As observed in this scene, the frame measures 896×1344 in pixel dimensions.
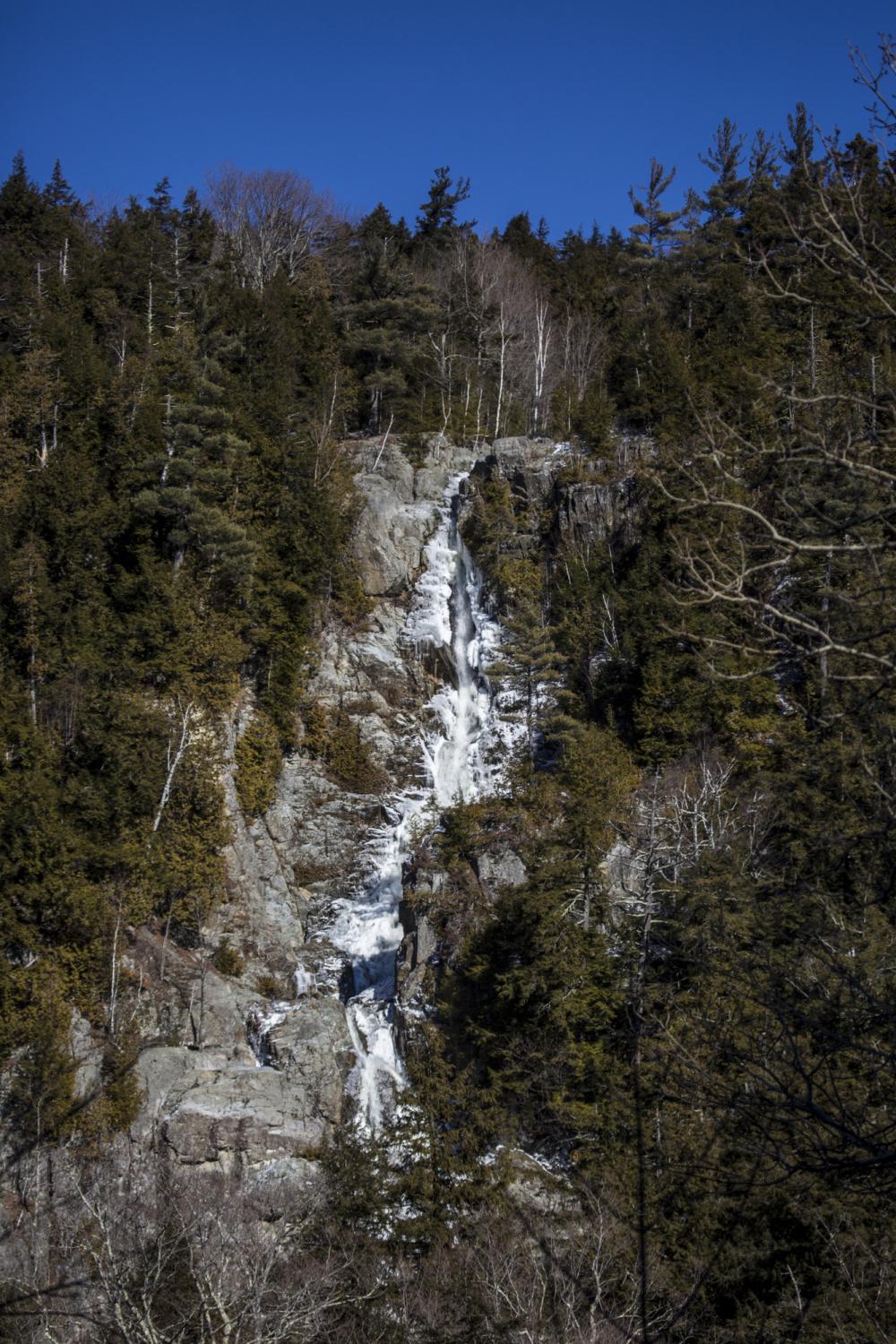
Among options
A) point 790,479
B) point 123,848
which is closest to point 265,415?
point 123,848

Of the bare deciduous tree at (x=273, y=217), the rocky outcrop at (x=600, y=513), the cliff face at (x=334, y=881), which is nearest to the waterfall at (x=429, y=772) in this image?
the cliff face at (x=334, y=881)

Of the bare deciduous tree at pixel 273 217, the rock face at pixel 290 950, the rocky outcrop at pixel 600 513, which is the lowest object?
the rock face at pixel 290 950

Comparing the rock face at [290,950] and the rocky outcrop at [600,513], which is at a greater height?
the rocky outcrop at [600,513]

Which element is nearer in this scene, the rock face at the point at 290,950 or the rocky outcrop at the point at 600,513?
the rock face at the point at 290,950

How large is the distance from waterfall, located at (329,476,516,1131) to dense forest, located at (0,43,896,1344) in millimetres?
1126

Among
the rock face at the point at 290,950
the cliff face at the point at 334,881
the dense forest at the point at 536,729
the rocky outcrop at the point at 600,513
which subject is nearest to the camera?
the dense forest at the point at 536,729

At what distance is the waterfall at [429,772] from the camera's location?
2228 cm

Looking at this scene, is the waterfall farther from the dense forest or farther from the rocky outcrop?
the rocky outcrop

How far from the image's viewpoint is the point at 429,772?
29469 millimetres

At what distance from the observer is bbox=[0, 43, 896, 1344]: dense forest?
578 cm

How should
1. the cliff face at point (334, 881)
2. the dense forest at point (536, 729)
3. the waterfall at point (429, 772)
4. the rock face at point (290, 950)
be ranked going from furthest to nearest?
the waterfall at point (429, 772), the cliff face at point (334, 881), the rock face at point (290, 950), the dense forest at point (536, 729)

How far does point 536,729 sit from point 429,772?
11.7 feet

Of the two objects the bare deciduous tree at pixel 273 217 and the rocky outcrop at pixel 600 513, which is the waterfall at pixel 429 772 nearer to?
the rocky outcrop at pixel 600 513

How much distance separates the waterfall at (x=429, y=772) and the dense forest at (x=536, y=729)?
3.70 feet
